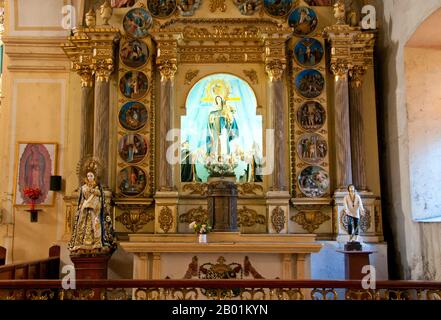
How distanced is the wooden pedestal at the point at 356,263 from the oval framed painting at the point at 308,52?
3.95m

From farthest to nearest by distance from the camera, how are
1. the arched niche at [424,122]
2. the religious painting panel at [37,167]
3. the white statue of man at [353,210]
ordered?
the religious painting panel at [37,167], the arched niche at [424,122], the white statue of man at [353,210]

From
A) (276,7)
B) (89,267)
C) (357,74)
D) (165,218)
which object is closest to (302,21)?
(276,7)

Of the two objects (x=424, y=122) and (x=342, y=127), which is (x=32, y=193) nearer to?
(x=342, y=127)

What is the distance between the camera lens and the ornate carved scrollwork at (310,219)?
10.2 m

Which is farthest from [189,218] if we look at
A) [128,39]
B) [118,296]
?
[118,296]

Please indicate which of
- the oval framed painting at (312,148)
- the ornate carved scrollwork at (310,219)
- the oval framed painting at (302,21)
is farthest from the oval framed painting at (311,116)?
the ornate carved scrollwork at (310,219)

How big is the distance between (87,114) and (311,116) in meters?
4.50

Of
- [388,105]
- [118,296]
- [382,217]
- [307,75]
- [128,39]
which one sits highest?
[128,39]

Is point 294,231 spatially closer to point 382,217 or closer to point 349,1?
point 382,217

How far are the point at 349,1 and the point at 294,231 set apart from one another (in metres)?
4.99

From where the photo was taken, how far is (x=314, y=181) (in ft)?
33.6

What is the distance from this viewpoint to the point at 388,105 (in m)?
10.4

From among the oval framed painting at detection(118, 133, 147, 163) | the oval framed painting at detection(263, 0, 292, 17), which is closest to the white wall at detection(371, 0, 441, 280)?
the oval framed painting at detection(263, 0, 292, 17)

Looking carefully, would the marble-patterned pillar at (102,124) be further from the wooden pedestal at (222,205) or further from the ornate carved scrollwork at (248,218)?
the ornate carved scrollwork at (248,218)
